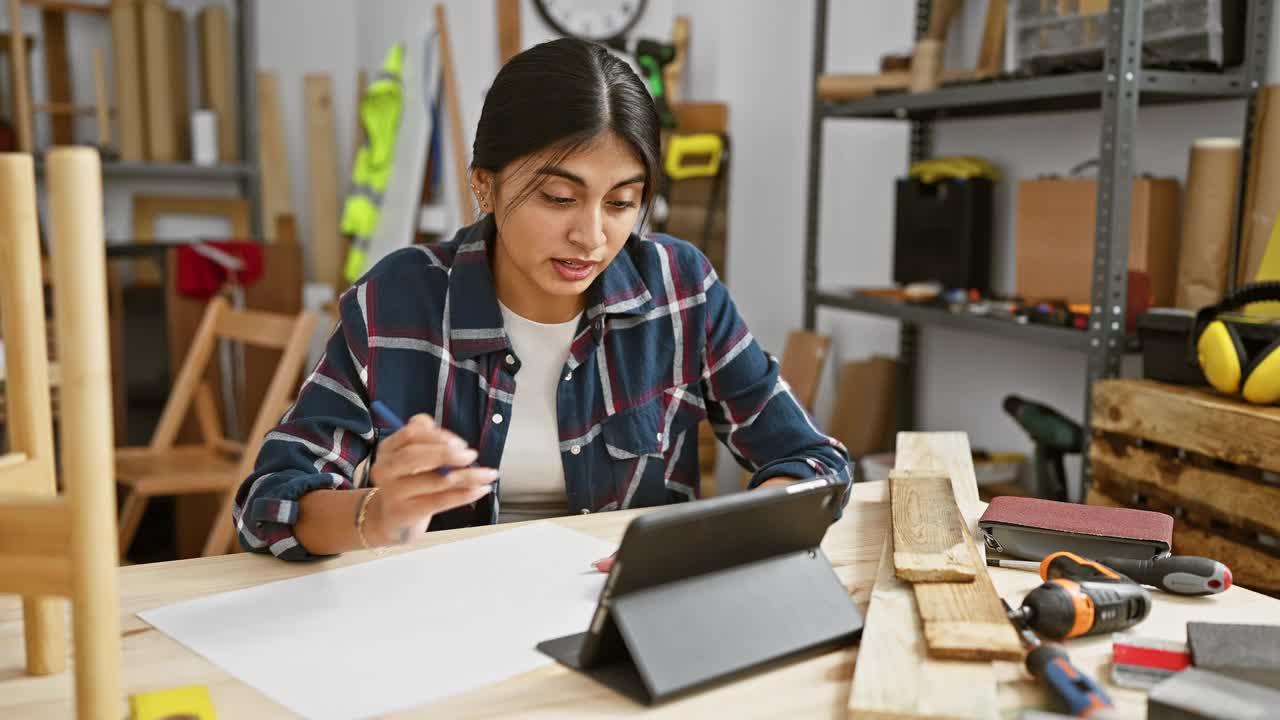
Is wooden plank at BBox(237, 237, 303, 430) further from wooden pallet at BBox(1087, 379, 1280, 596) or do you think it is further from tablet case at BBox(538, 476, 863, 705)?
tablet case at BBox(538, 476, 863, 705)

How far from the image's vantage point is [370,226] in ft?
15.1

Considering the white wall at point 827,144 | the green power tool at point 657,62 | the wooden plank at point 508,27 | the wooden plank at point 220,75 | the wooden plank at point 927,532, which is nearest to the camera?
the wooden plank at point 927,532

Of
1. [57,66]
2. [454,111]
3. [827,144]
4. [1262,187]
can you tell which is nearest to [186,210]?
[57,66]

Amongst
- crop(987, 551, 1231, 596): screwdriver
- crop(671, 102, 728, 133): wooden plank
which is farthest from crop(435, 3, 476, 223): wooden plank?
crop(987, 551, 1231, 596): screwdriver

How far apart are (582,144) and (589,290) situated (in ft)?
0.81

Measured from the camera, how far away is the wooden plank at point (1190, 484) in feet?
5.62

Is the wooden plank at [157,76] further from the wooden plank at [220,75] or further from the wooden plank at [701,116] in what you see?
the wooden plank at [701,116]

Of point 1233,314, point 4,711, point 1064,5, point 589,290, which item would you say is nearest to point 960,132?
point 1064,5

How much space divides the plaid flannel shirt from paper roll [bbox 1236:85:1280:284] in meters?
1.16

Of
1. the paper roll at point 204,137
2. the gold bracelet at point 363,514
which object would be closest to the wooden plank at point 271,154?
the paper roll at point 204,137

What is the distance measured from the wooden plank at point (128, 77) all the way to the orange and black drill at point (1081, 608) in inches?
177

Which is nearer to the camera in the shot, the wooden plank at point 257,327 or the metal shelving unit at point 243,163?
the wooden plank at point 257,327

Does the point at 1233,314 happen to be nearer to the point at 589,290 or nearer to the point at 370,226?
the point at 589,290

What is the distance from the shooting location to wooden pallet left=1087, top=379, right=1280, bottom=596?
1.71 metres
